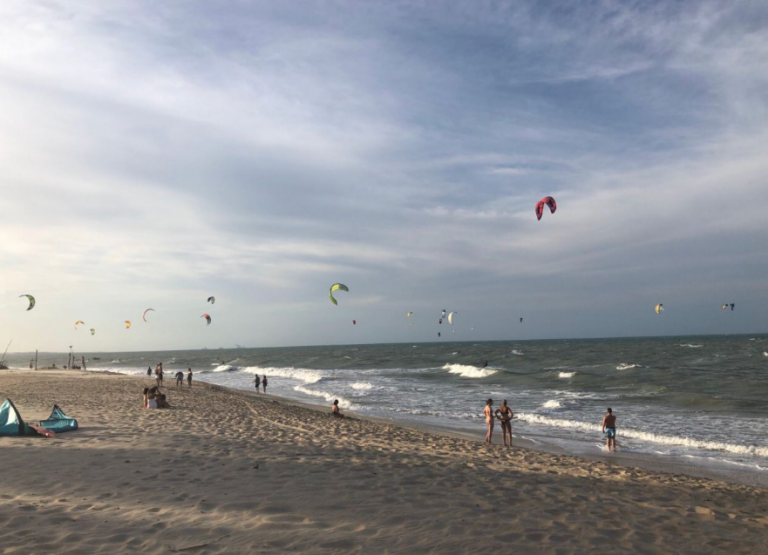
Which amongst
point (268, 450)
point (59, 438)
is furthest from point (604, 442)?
point (59, 438)

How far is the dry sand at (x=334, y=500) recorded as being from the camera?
5047 millimetres

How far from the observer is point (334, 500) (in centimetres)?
633

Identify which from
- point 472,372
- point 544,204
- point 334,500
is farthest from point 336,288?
point 472,372

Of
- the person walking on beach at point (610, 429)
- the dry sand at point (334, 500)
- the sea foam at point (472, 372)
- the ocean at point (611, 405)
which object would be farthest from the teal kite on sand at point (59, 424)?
the sea foam at point (472, 372)

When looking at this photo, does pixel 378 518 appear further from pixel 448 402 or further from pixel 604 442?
pixel 448 402

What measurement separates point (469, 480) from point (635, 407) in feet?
50.7

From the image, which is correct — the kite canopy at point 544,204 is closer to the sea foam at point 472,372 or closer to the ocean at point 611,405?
the ocean at point 611,405

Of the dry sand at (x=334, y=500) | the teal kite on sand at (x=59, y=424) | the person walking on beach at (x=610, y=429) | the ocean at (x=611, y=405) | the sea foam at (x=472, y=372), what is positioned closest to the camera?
the dry sand at (x=334, y=500)

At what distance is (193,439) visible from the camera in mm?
9805

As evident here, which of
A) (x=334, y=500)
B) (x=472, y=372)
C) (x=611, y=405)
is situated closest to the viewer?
(x=334, y=500)

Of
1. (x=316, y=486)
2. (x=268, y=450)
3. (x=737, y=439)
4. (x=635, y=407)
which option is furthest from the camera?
(x=635, y=407)

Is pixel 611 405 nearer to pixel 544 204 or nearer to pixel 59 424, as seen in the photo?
pixel 544 204

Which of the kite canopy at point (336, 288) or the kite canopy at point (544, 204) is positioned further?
the kite canopy at point (336, 288)

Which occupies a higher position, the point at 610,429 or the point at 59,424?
the point at 59,424
